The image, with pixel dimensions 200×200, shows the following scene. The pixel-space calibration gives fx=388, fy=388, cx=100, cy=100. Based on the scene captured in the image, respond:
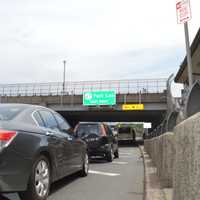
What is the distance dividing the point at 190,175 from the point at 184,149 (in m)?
0.43

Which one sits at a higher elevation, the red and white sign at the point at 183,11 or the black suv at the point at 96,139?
the red and white sign at the point at 183,11

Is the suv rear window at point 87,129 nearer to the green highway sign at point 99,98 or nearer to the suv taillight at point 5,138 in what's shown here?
the suv taillight at point 5,138

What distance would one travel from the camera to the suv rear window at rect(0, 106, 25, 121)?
5.96 m

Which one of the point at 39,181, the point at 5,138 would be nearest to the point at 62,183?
the point at 39,181

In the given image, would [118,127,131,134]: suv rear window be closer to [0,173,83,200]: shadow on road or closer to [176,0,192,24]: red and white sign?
[0,173,83,200]: shadow on road

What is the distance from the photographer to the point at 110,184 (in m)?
8.64

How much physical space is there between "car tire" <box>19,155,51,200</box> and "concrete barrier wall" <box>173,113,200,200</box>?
2.45 meters

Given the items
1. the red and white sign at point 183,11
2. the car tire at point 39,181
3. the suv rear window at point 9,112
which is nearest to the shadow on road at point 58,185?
the car tire at point 39,181

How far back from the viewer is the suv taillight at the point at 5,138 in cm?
524

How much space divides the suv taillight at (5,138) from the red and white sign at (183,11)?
4.20 metres

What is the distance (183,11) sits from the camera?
303 inches

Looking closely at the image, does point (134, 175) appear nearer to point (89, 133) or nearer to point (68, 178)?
point (68, 178)

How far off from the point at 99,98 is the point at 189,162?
41.3 meters

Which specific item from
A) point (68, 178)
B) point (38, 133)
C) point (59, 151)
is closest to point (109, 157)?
point (68, 178)
